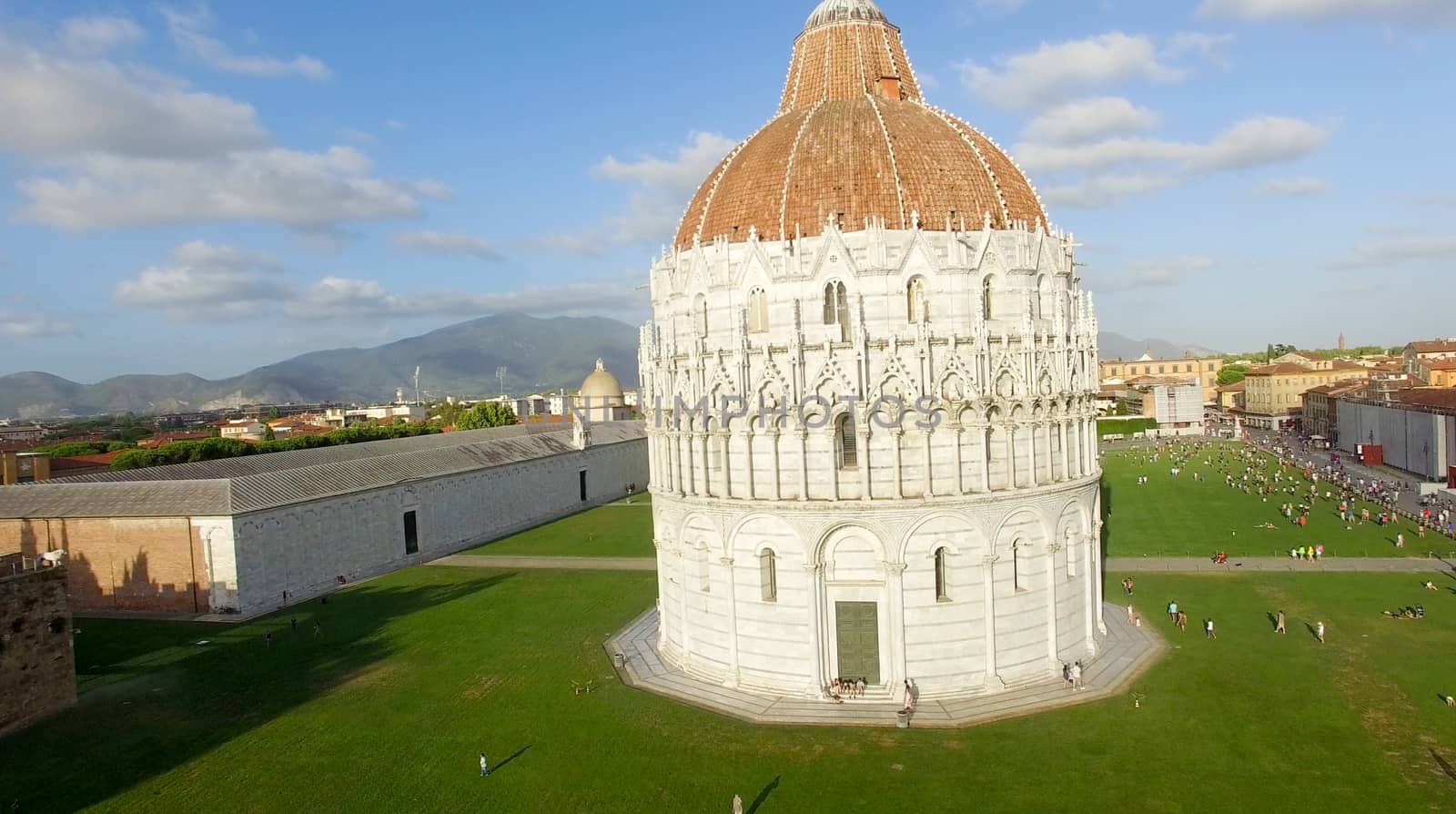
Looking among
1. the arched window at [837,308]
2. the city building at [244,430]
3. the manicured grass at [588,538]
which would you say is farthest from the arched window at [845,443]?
the city building at [244,430]

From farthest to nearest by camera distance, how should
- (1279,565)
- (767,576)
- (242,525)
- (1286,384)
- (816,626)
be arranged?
(1286,384) < (1279,565) < (242,525) < (767,576) < (816,626)

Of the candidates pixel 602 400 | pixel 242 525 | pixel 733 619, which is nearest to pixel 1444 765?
pixel 733 619

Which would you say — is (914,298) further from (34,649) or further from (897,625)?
(34,649)

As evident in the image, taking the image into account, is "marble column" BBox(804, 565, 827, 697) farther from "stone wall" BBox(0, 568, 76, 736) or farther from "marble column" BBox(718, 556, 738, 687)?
"stone wall" BBox(0, 568, 76, 736)

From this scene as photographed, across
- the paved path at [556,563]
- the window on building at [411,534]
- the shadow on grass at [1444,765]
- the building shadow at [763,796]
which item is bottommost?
the shadow on grass at [1444,765]

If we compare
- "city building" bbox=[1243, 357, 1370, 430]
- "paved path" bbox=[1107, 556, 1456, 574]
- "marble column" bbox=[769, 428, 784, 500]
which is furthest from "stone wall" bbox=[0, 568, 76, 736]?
"city building" bbox=[1243, 357, 1370, 430]

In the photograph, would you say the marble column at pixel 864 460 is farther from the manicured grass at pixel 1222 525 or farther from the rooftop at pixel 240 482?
the rooftop at pixel 240 482
